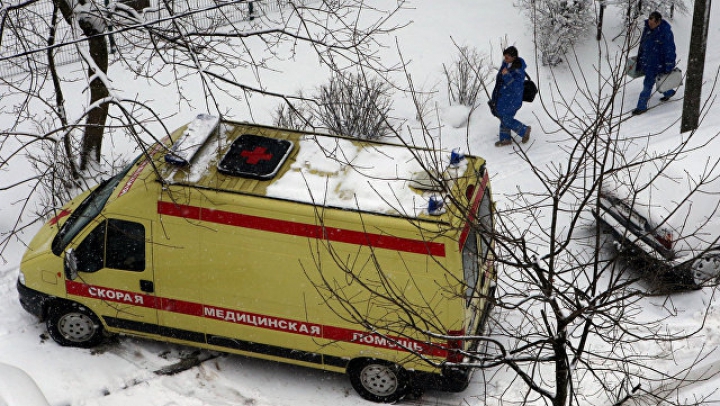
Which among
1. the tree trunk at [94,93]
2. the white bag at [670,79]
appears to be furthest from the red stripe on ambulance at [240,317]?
the white bag at [670,79]

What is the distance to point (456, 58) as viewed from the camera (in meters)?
15.9

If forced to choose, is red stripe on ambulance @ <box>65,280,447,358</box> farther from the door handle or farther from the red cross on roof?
the red cross on roof

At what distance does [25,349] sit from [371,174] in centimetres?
406

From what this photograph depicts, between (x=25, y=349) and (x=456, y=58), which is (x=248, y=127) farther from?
(x=456, y=58)

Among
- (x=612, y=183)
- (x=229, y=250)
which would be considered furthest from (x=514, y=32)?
(x=229, y=250)

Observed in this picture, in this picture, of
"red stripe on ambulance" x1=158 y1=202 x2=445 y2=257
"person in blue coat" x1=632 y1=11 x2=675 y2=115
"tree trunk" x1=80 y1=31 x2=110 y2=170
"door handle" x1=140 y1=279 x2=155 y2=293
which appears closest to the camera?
"red stripe on ambulance" x1=158 y1=202 x2=445 y2=257

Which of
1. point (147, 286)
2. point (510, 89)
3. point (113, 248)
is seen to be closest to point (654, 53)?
point (510, 89)

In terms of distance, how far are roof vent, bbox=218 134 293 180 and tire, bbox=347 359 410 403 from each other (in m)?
2.05

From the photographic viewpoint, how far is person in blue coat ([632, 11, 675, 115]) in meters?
13.3

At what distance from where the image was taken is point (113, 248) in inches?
342

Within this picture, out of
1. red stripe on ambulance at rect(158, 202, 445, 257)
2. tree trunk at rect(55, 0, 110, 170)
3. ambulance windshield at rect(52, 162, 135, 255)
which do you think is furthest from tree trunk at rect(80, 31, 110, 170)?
red stripe on ambulance at rect(158, 202, 445, 257)

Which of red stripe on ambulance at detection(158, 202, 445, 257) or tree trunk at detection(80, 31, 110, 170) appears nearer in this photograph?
red stripe on ambulance at detection(158, 202, 445, 257)

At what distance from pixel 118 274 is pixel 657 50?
29.2 feet

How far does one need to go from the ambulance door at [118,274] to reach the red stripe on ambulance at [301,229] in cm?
46
